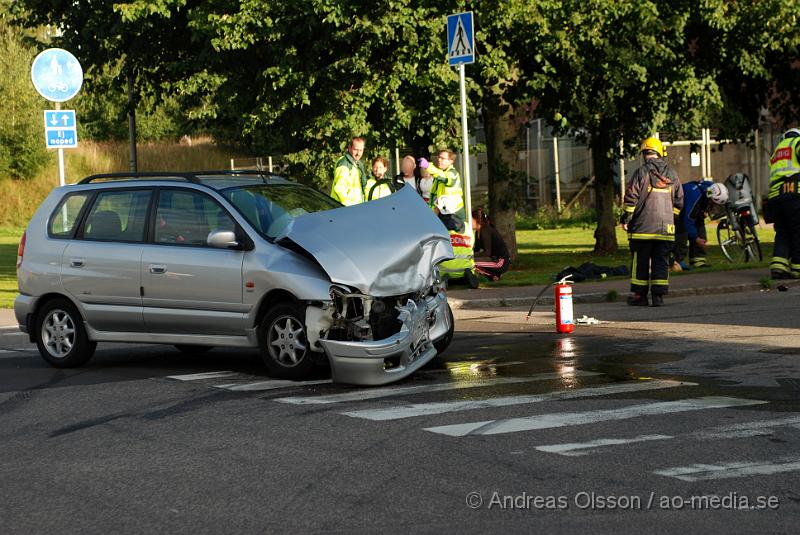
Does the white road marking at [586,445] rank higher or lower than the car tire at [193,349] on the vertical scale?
A: lower

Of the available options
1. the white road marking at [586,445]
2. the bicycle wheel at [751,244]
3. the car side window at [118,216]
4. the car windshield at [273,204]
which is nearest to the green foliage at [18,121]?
the bicycle wheel at [751,244]

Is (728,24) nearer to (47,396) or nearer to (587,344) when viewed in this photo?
(587,344)

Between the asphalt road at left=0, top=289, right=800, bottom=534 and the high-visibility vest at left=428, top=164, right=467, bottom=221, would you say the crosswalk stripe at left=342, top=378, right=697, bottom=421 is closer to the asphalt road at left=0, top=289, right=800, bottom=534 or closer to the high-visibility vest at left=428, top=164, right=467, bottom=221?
the asphalt road at left=0, top=289, right=800, bottom=534

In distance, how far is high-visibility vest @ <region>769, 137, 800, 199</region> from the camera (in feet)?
54.0

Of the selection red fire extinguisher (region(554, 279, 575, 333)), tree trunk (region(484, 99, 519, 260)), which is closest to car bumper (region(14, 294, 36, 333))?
red fire extinguisher (region(554, 279, 575, 333))

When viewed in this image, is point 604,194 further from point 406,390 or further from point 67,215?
point 406,390

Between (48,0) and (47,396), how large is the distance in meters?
15.4

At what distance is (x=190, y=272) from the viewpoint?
10.8m

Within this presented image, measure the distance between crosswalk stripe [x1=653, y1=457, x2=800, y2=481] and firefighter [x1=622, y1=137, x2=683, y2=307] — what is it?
336 inches

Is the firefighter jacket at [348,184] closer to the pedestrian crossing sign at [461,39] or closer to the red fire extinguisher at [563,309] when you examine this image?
the pedestrian crossing sign at [461,39]

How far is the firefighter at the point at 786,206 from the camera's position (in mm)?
16344

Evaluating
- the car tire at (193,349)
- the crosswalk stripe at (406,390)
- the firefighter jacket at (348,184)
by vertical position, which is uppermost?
the firefighter jacket at (348,184)

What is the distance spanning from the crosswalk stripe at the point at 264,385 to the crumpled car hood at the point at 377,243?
904mm

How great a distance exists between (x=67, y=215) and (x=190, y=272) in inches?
71.1
